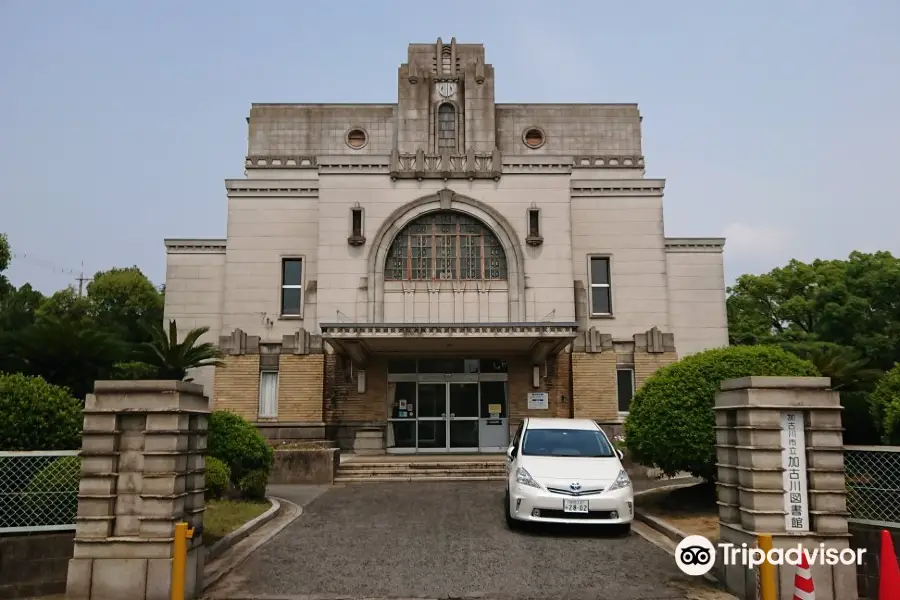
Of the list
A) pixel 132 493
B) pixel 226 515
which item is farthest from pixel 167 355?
pixel 132 493

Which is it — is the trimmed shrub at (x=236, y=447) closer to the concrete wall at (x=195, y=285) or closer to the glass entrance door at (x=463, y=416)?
the glass entrance door at (x=463, y=416)

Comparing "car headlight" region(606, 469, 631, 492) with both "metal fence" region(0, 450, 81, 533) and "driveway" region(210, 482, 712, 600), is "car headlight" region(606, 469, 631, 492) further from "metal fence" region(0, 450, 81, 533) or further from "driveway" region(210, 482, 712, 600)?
"metal fence" region(0, 450, 81, 533)

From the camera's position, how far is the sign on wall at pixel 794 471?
714 centimetres

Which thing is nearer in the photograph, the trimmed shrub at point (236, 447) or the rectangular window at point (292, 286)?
the trimmed shrub at point (236, 447)

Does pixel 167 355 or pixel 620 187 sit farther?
pixel 620 187

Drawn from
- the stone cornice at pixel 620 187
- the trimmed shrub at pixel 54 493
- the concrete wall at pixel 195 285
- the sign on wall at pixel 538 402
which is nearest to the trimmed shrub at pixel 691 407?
the trimmed shrub at pixel 54 493

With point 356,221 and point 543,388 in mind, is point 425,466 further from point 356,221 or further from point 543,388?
point 356,221

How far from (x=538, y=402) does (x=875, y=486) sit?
1394 cm

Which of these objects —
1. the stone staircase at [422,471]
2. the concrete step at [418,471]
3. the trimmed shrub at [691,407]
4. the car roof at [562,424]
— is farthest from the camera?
the concrete step at [418,471]

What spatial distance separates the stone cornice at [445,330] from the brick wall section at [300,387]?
3.26 metres

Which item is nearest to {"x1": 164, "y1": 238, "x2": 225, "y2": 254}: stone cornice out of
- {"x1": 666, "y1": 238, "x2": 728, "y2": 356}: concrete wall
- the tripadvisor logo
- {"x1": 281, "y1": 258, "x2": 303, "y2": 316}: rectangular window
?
{"x1": 281, "y1": 258, "x2": 303, "y2": 316}: rectangular window

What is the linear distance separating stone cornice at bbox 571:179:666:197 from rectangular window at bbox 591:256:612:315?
7.33 ft

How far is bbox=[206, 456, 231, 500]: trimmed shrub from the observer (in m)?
11.6

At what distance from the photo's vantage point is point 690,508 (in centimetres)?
1184
